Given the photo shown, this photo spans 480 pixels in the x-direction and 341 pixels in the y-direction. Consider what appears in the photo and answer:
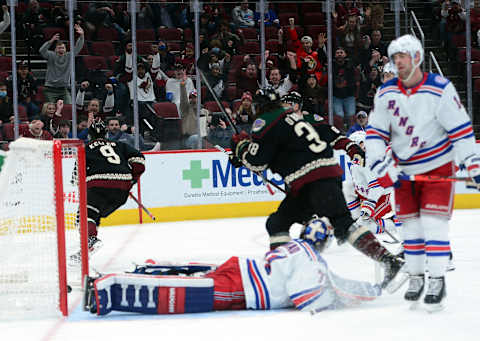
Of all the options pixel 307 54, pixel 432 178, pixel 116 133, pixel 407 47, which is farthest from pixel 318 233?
pixel 307 54

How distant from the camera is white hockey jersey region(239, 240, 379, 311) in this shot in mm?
3645

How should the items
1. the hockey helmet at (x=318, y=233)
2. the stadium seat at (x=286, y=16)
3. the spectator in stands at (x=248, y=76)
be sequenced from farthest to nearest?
the stadium seat at (x=286, y=16) → the spectator in stands at (x=248, y=76) → the hockey helmet at (x=318, y=233)

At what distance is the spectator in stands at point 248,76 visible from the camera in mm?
8914

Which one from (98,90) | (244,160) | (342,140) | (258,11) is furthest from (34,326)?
(258,11)

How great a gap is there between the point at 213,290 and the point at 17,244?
104 cm

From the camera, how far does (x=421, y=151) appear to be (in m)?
3.81

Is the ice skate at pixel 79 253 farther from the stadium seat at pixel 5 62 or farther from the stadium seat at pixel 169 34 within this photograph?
the stadium seat at pixel 169 34

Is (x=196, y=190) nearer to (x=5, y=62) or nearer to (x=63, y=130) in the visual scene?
(x=63, y=130)

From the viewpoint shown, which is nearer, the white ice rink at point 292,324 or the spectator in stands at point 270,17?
the white ice rink at point 292,324

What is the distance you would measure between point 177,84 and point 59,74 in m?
1.27

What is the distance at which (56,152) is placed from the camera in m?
3.84

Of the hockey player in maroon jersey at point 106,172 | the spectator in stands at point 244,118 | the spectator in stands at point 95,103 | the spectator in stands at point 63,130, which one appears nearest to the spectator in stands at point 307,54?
the spectator in stands at point 244,118

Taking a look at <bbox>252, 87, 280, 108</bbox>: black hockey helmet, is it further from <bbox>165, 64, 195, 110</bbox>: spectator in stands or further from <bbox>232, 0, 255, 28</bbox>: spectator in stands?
<bbox>232, 0, 255, 28</bbox>: spectator in stands

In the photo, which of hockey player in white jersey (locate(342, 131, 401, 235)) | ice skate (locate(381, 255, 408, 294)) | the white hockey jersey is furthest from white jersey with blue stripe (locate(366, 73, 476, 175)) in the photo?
hockey player in white jersey (locate(342, 131, 401, 235))
